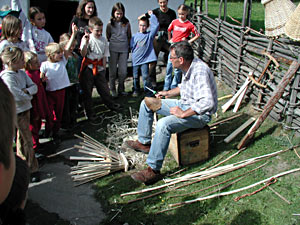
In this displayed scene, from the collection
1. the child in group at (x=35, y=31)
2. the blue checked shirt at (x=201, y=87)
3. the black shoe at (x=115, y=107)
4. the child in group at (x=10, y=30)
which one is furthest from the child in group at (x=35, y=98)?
the blue checked shirt at (x=201, y=87)

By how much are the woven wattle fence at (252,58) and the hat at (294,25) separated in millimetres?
357

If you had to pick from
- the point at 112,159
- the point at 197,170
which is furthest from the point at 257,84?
the point at 112,159

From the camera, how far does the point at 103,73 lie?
587 centimetres

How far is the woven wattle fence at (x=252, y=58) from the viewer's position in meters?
4.50

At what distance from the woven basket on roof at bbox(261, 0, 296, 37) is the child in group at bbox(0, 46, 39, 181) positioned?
12.3 feet

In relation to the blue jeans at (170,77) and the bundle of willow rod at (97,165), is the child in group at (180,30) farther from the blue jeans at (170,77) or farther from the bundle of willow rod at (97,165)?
the bundle of willow rod at (97,165)

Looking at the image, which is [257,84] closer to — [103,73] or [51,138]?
[103,73]

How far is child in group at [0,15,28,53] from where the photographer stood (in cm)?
430

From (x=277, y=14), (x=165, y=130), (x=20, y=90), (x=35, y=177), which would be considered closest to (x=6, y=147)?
(x=165, y=130)

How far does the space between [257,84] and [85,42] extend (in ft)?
10.4

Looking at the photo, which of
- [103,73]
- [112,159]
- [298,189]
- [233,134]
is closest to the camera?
[298,189]

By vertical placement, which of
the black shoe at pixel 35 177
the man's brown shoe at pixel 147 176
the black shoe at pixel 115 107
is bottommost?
the black shoe at pixel 35 177

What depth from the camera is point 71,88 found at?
5332 mm

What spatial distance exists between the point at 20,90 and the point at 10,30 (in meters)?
1.23
